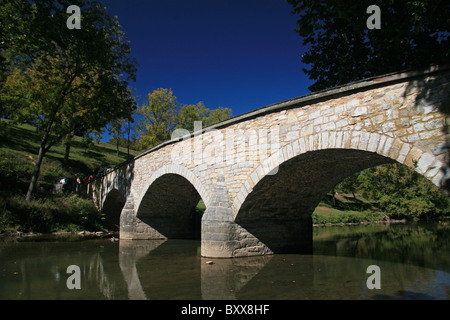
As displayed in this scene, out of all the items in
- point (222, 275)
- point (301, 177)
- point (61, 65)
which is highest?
point (61, 65)

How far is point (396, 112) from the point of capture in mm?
4832

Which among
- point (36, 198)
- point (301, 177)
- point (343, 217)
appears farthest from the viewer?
point (343, 217)

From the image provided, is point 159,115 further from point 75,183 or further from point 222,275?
point 222,275

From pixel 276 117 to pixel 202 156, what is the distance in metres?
3.00

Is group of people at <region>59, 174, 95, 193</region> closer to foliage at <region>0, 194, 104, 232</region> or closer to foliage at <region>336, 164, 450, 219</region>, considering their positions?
foliage at <region>0, 194, 104, 232</region>

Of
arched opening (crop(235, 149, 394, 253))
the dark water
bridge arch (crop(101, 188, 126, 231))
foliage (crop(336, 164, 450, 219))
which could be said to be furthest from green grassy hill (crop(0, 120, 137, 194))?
foliage (crop(336, 164, 450, 219))

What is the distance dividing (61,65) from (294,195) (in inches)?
483

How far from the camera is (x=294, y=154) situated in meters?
6.29

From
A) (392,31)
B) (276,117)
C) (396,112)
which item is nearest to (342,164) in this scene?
(276,117)

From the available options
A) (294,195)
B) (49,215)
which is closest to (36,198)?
(49,215)

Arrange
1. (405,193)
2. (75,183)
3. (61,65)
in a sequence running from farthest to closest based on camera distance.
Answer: (405,193)
(75,183)
(61,65)

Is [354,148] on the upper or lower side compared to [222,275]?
upper

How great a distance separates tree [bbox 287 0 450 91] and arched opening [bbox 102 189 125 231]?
1249cm
